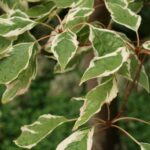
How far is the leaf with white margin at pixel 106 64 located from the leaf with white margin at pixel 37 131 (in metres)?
0.19

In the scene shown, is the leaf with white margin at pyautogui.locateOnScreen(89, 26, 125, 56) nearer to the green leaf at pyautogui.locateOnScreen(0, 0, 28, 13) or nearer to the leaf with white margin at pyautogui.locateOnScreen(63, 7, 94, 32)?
the leaf with white margin at pyautogui.locateOnScreen(63, 7, 94, 32)

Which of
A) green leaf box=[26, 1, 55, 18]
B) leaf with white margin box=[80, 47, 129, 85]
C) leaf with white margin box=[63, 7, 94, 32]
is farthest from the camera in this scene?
green leaf box=[26, 1, 55, 18]

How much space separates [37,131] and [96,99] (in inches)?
7.2

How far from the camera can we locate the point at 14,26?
3.84 feet

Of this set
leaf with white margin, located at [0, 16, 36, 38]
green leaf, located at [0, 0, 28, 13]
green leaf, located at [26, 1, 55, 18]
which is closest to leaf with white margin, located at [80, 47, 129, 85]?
leaf with white margin, located at [0, 16, 36, 38]

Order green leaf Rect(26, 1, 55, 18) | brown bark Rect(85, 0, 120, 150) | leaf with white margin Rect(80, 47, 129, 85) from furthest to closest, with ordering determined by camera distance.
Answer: brown bark Rect(85, 0, 120, 150)
green leaf Rect(26, 1, 55, 18)
leaf with white margin Rect(80, 47, 129, 85)

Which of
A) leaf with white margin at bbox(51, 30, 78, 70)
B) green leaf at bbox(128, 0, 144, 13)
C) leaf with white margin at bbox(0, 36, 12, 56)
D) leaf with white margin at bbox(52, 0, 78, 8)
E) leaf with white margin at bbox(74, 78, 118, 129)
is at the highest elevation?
leaf with white margin at bbox(52, 0, 78, 8)

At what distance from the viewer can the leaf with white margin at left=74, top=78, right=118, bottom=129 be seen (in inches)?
41.1

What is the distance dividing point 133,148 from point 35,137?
91.4 inches

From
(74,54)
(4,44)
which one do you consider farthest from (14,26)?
(74,54)

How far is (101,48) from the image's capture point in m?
1.11

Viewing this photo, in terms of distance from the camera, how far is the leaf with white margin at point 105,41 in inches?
43.1

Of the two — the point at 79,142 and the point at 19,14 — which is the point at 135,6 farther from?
the point at 79,142

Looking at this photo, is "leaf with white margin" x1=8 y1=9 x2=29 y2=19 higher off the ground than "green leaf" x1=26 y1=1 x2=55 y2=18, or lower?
higher
